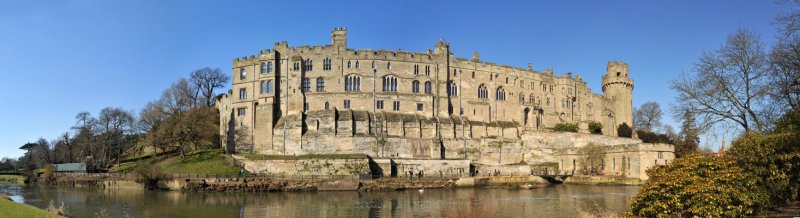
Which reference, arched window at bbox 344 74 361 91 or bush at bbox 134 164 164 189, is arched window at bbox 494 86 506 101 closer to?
arched window at bbox 344 74 361 91

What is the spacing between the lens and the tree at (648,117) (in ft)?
325

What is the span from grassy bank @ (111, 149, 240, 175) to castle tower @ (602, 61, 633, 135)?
55.1 metres

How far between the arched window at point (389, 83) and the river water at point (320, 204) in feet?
67.0

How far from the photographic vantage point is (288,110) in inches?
2525

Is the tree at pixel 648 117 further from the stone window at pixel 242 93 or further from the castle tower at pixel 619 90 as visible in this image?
the stone window at pixel 242 93

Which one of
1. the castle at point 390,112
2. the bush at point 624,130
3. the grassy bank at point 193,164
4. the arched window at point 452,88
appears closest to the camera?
the grassy bank at point 193,164

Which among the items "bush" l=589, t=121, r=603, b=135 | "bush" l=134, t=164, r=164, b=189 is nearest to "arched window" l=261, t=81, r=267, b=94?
"bush" l=134, t=164, r=164, b=189

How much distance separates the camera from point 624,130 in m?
84.8

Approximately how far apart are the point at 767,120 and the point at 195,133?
53296 mm

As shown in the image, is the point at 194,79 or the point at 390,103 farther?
the point at 194,79

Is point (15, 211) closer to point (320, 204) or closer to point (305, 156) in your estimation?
point (320, 204)

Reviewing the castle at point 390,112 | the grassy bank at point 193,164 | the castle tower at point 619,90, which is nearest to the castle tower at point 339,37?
the castle at point 390,112

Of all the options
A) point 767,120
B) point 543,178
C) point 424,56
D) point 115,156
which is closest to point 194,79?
point 115,156

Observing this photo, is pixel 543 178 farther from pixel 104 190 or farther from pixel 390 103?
pixel 104 190
